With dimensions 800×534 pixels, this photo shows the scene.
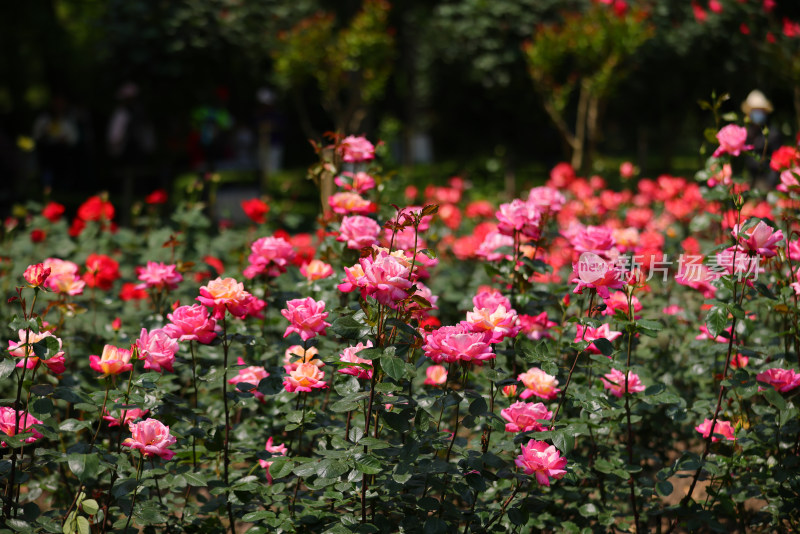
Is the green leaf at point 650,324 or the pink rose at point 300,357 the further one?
the pink rose at point 300,357

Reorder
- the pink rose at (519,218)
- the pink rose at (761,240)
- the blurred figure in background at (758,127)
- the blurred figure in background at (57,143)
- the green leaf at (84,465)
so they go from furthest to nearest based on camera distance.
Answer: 1. the blurred figure in background at (57,143)
2. the blurred figure in background at (758,127)
3. the pink rose at (519,218)
4. the pink rose at (761,240)
5. the green leaf at (84,465)

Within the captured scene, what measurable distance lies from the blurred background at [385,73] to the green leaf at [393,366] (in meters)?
2.53

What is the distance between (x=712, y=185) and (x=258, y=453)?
5.31 ft

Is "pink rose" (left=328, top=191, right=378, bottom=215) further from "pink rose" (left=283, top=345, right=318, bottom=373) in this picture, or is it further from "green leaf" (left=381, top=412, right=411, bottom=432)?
"green leaf" (left=381, top=412, right=411, bottom=432)

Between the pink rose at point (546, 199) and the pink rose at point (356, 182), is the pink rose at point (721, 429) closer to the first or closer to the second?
the pink rose at point (546, 199)

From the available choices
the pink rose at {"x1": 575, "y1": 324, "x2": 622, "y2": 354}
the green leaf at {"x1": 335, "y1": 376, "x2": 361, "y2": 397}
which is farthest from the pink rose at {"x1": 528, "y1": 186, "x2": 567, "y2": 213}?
the green leaf at {"x1": 335, "y1": 376, "x2": 361, "y2": 397}

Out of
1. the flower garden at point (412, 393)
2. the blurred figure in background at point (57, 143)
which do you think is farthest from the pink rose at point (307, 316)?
the blurred figure in background at point (57, 143)

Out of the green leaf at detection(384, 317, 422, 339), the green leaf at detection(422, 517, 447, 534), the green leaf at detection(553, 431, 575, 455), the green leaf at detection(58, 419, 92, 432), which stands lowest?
the green leaf at detection(422, 517, 447, 534)

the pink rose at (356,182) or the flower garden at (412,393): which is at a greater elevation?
the pink rose at (356,182)

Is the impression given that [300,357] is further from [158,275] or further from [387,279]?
[158,275]

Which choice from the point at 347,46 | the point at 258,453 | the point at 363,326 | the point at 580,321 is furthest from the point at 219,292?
the point at 347,46

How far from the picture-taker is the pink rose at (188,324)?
173 cm

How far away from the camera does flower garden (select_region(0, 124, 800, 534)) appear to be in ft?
5.36

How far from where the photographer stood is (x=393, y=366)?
4.90 ft
